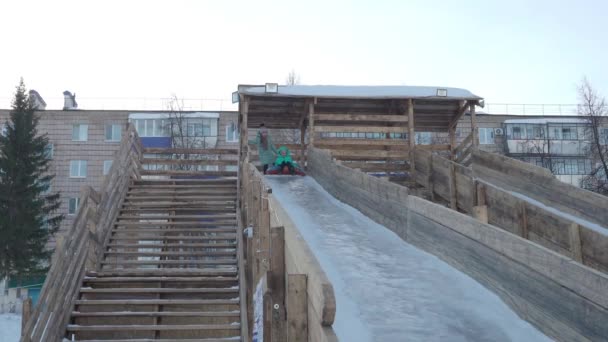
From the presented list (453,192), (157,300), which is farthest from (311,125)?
(157,300)

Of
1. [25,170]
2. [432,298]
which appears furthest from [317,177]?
[25,170]

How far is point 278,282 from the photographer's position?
12.7 feet

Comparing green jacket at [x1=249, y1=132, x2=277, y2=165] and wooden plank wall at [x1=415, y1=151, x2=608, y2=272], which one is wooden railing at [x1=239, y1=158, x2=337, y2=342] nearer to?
wooden plank wall at [x1=415, y1=151, x2=608, y2=272]

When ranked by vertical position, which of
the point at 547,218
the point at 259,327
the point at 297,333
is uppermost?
the point at 547,218

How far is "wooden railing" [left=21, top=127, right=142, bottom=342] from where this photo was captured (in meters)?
6.97

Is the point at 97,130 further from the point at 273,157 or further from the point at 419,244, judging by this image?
the point at 419,244

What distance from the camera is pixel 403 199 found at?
24.5 ft

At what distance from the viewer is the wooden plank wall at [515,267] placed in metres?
3.75

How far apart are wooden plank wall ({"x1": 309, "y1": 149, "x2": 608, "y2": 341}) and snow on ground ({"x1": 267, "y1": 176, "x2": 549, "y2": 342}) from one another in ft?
0.45

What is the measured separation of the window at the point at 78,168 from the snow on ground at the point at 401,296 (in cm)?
3263

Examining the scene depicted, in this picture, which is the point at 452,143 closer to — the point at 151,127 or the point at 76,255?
the point at 76,255

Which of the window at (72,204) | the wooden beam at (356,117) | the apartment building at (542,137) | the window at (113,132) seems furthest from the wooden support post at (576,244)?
the window at (72,204)

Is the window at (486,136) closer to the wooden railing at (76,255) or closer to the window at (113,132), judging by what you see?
the window at (113,132)

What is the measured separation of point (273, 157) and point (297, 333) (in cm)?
1209
